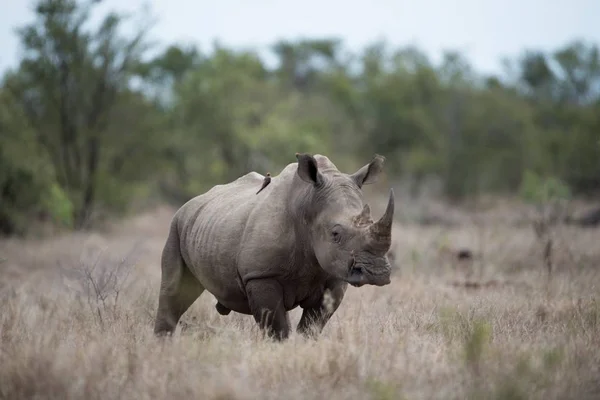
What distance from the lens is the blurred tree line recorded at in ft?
73.5

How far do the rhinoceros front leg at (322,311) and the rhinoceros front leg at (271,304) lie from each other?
18 centimetres

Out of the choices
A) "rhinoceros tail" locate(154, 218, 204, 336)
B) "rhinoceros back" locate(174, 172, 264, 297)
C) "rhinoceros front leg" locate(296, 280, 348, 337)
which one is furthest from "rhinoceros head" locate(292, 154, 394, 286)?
"rhinoceros tail" locate(154, 218, 204, 336)

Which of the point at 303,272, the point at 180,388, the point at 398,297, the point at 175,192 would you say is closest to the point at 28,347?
the point at 180,388

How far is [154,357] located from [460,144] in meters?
35.6

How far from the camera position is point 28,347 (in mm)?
5297

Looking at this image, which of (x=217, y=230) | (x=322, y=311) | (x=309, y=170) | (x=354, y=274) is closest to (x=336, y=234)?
(x=354, y=274)

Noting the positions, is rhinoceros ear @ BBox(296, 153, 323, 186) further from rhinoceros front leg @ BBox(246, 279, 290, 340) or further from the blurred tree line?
the blurred tree line

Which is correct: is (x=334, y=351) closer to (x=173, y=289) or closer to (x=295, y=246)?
(x=295, y=246)

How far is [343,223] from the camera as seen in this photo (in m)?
5.96

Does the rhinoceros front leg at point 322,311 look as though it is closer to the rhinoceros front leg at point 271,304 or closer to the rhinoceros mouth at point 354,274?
the rhinoceros front leg at point 271,304

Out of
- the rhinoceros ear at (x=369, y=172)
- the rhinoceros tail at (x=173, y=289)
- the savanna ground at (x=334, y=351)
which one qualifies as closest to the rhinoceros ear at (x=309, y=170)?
the rhinoceros ear at (x=369, y=172)

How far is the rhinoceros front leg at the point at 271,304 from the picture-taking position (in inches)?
248

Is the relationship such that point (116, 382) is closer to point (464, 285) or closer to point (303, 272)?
point (303, 272)

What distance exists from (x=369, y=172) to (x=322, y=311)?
1.14 m
